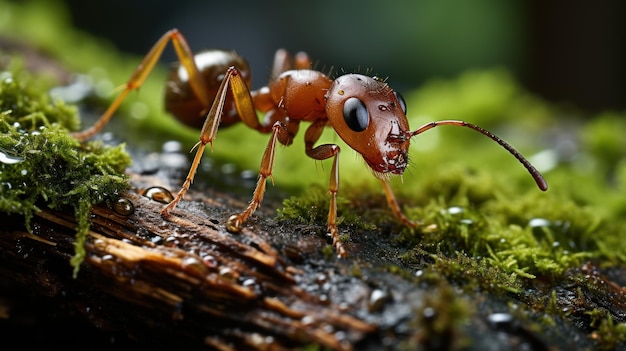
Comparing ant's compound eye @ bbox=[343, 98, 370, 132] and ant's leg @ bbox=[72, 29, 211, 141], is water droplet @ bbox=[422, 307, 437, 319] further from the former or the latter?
ant's leg @ bbox=[72, 29, 211, 141]

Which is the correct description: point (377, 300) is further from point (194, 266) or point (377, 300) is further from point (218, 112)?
point (218, 112)

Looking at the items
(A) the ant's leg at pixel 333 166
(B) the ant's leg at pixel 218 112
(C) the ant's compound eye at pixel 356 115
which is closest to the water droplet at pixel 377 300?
(A) the ant's leg at pixel 333 166

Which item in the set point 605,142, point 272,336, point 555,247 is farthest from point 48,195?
point 605,142

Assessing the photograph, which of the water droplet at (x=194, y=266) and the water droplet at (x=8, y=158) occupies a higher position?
the water droplet at (x=8, y=158)

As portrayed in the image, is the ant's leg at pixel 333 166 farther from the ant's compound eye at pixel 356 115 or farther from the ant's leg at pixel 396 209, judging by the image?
the ant's leg at pixel 396 209

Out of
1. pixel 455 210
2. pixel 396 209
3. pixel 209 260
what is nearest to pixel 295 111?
pixel 396 209

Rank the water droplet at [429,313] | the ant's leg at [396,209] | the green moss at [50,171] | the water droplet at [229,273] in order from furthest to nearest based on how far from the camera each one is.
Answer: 1. the ant's leg at [396,209]
2. the green moss at [50,171]
3. the water droplet at [229,273]
4. the water droplet at [429,313]

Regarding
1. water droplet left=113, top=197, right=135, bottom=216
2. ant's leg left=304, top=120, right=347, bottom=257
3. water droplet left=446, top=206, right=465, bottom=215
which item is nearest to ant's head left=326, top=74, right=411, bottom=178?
ant's leg left=304, top=120, right=347, bottom=257

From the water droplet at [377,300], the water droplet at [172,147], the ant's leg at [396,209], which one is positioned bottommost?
the water droplet at [377,300]
